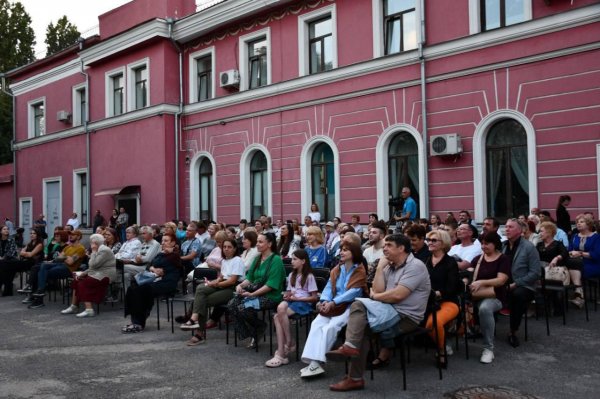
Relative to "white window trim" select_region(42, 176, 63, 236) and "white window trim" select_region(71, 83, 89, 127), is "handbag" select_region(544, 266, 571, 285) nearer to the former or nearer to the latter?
"white window trim" select_region(71, 83, 89, 127)

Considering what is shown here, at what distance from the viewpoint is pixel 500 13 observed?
13180mm

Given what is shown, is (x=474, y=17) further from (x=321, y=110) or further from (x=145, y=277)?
(x=145, y=277)

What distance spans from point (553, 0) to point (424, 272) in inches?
359

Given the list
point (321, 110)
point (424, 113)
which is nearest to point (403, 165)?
point (424, 113)

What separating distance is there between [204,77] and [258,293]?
1477 cm

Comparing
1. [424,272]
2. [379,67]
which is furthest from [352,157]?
[424,272]

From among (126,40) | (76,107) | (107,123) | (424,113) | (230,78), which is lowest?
(424,113)

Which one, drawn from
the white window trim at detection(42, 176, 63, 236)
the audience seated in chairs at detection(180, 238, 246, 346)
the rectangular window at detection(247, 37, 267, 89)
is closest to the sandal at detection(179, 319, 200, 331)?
the audience seated in chairs at detection(180, 238, 246, 346)

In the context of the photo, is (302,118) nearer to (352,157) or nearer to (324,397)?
(352,157)

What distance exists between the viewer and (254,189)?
18812 millimetres

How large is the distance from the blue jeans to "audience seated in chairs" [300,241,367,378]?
6.56 metres

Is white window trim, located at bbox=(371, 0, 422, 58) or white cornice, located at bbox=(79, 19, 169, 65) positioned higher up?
white cornice, located at bbox=(79, 19, 169, 65)

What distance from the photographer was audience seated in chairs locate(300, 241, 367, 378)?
18.8 ft

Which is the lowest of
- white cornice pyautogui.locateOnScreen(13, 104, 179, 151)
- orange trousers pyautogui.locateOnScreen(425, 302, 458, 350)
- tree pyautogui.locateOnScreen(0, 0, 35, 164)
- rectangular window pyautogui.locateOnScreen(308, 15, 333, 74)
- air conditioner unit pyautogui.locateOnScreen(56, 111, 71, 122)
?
orange trousers pyautogui.locateOnScreen(425, 302, 458, 350)
